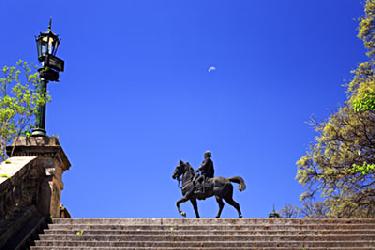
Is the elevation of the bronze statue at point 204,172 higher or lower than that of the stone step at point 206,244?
higher

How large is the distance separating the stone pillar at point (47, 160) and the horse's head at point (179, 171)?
5.41 m

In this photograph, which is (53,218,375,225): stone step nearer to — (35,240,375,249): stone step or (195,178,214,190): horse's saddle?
(35,240,375,249): stone step

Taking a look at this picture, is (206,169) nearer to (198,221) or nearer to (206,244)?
(198,221)

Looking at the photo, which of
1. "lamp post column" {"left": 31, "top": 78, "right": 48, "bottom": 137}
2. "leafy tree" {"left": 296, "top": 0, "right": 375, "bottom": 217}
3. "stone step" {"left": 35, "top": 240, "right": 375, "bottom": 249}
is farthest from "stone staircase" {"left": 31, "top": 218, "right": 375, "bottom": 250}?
"leafy tree" {"left": 296, "top": 0, "right": 375, "bottom": 217}

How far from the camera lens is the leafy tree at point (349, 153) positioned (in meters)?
22.9

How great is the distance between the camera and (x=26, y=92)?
18016mm

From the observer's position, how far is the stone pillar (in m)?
11.6

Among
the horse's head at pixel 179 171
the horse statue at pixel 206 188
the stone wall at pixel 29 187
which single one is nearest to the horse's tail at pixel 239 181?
the horse statue at pixel 206 188

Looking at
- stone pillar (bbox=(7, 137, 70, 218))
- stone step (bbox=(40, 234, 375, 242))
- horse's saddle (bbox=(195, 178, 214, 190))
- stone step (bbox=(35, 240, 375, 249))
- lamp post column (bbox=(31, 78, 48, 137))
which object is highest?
lamp post column (bbox=(31, 78, 48, 137))

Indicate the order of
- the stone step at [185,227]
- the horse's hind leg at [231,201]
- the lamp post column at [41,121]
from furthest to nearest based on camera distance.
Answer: the horse's hind leg at [231,201] < the lamp post column at [41,121] < the stone step at [185,227]

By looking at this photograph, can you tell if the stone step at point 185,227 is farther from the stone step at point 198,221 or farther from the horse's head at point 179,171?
the horse's head at point 179,171

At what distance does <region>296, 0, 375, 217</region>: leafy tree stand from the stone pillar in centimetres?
1426

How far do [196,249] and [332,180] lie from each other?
51.8 feet

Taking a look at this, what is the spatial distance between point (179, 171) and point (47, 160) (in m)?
6.09
